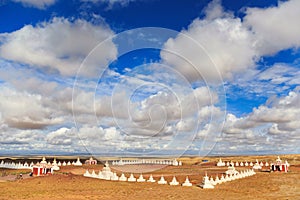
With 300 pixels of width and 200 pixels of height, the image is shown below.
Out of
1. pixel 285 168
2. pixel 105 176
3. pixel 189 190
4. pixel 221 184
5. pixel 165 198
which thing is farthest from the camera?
pixel 285 168

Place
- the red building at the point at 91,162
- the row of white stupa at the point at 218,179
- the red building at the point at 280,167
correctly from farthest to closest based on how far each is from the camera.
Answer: the red building at the point at 91,162, the red building at the point at 280,167, the row of white stupa at the point at 218,179

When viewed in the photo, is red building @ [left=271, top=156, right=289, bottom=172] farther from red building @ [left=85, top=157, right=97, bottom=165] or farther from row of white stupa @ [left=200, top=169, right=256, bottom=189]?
red building @ [left=85, top=157, right=97, bottom=165]

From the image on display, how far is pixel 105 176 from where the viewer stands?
4516 centimetres

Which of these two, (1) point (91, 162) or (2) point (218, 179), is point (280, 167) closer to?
(2) point (218, 179)

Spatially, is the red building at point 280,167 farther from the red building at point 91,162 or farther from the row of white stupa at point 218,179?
the red building at point 91,162

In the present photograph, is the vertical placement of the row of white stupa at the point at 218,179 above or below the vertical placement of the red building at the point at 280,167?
below

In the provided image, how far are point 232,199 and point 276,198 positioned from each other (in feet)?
16.2

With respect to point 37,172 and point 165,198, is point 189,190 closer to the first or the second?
point 165,198

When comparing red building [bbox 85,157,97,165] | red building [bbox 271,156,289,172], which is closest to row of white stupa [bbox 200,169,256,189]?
red building [bbox 271,156,289,172]

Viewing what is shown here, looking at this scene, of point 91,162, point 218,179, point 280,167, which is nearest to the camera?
point 218,179

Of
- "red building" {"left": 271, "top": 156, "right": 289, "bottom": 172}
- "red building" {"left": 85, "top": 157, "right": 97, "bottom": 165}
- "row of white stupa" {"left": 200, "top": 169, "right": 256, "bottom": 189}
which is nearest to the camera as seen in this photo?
"row of white stupa" {"left": 200, "top": 169, "right": 256, "bottom": 189}

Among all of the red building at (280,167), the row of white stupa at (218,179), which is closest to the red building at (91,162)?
the row of white stupa at (218,179)

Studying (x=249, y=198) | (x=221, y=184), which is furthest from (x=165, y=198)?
(x=221, y=184)

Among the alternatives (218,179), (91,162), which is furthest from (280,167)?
(91,162)
